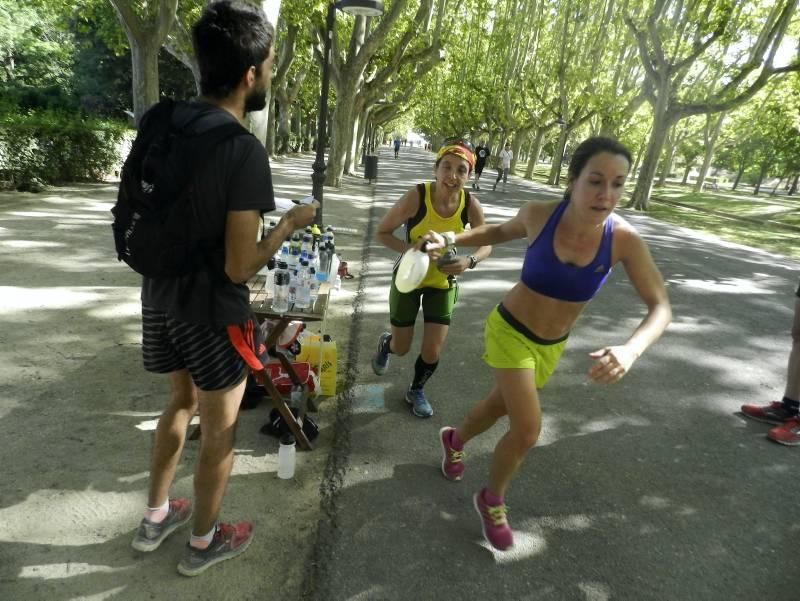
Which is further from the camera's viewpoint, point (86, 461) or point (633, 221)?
point (633, 221)

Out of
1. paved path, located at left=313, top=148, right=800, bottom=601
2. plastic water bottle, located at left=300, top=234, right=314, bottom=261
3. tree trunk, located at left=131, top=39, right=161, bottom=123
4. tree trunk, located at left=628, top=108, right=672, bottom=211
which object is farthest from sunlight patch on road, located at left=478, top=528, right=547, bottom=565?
tree trunk, located at left=628, top=108, right=672, bottom=211

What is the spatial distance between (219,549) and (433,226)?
2.33 m

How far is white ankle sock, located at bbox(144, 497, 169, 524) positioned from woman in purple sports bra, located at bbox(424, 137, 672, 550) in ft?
5.19

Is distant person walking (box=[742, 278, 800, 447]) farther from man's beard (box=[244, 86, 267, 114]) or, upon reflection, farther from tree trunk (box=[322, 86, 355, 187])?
tree trunk (box=[322, 86, 355, 187])

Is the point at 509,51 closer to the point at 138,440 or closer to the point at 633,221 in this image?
the point at 633,221

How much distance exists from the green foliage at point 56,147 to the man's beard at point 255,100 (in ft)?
34.1

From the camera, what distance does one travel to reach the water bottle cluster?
10.8 ft

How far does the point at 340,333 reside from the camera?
206 inches

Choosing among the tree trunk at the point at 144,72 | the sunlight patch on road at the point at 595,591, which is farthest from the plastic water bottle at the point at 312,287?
the tree trunk at the point at 144,72

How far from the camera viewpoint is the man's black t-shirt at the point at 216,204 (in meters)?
1.67

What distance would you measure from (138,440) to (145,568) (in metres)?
1.08

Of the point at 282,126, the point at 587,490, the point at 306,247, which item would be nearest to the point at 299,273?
the point at 306,247

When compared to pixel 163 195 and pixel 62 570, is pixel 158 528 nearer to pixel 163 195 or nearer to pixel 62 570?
pixel 62 570

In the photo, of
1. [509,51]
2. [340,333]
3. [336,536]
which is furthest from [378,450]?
[509,51]
